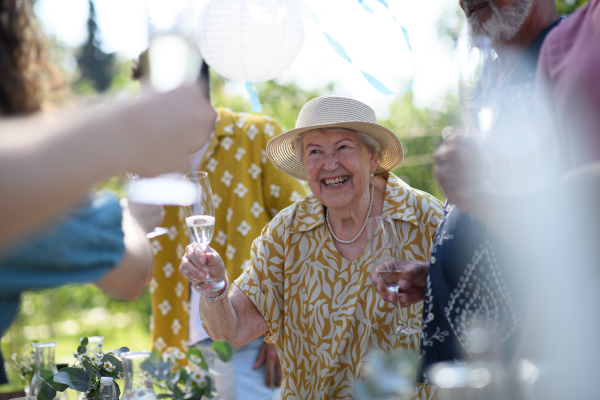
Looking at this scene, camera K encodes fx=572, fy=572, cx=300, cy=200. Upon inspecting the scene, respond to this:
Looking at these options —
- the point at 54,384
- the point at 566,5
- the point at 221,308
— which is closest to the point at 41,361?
the point at 54,384

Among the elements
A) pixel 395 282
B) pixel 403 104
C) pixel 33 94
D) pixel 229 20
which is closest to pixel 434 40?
pixel 403 104

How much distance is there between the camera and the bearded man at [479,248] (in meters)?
1.32

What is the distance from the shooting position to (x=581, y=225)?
1.25m

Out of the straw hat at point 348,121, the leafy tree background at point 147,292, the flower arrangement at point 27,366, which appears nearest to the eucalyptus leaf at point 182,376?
the flower arrangement at point 27,366

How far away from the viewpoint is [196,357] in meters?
1.52

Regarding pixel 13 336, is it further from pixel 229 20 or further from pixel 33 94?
pixel 33 94

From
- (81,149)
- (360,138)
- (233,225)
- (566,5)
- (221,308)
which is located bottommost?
(221,308)

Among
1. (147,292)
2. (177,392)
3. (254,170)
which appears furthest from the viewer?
(147,292)

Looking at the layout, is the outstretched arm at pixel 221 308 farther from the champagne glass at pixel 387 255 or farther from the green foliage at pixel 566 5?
the green foliage at pixel 566 5

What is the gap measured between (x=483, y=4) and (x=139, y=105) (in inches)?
56.0

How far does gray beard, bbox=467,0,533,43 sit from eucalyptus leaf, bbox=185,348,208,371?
1318mm

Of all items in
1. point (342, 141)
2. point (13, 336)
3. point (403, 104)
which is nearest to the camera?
point (342, 141)

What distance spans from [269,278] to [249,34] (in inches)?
44.7

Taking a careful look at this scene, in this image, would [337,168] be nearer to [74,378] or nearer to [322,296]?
[322,296]
